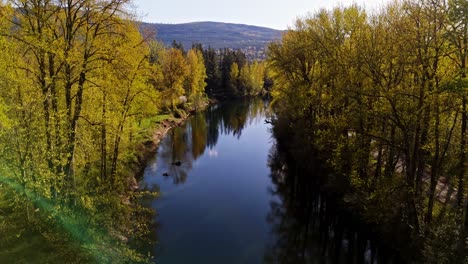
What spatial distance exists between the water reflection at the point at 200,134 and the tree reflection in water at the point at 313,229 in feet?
37.4

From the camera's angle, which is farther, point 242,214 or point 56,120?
point 242,214

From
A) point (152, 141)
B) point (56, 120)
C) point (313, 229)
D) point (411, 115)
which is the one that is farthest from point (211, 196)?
point (411, 115)

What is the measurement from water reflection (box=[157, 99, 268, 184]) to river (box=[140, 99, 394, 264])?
261mm

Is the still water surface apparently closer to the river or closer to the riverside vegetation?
the river

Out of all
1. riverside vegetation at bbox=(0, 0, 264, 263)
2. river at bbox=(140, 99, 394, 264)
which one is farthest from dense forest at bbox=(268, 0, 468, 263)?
riverside vegetation at bbox=(0, 0, 264, 263)

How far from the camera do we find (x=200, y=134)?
57.6 meters

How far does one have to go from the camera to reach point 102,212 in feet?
56.3

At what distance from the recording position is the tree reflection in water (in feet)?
68.9

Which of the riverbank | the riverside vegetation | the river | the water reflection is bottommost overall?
the water reflection

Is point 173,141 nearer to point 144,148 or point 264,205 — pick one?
point 144,148

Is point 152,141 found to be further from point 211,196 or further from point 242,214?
point 242,214

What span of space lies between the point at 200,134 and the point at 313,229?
117 feet

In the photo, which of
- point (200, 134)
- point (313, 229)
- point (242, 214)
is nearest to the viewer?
point (313, 229)

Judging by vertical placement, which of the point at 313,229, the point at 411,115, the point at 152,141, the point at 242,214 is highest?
the point at 411,115
